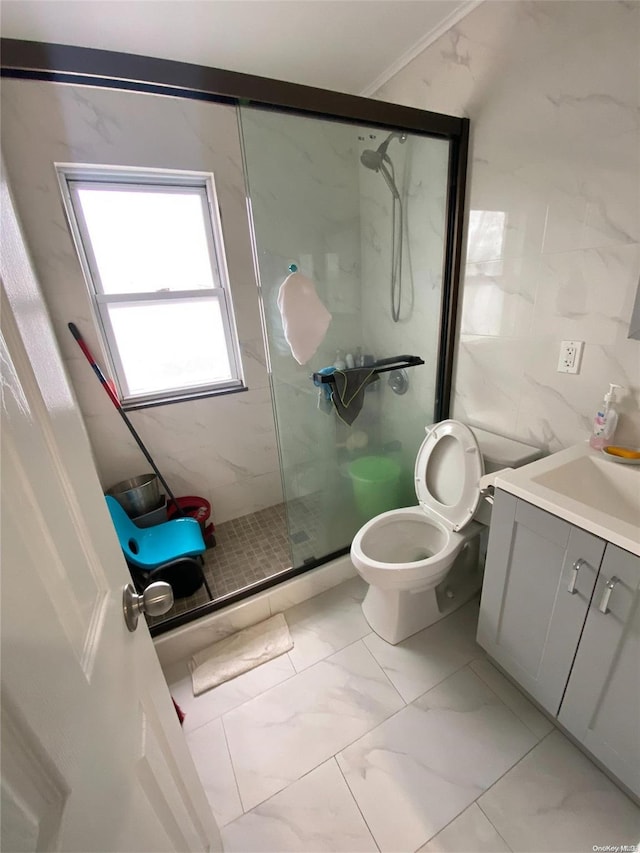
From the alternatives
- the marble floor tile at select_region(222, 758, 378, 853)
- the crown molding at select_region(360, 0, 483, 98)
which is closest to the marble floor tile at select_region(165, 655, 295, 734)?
the marble floor tile at select_region(222, 758, 378, 853)

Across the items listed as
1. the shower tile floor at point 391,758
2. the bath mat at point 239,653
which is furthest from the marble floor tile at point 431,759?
the bath mat at point 239,653

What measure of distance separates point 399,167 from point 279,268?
815 mm

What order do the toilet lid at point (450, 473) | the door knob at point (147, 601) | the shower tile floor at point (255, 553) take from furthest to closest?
the shower tile floor at point (255, 553)
the toilet lid at point (450, 473)
the door knob at point (147, 601)

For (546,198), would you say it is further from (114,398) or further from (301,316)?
(114,398)

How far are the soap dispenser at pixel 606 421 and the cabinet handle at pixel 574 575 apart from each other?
472 mm

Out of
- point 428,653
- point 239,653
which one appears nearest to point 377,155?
point 428,653

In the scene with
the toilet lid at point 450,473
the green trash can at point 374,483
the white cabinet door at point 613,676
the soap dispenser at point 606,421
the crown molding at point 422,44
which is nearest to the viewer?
the white cabinet door at point 613,676

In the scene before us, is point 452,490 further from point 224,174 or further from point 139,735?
point 224,174

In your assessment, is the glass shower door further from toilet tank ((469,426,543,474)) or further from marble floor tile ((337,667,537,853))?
marble floor tile ((337,667,537,853))

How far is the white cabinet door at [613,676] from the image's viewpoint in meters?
0.87

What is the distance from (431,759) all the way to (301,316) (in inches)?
64.8

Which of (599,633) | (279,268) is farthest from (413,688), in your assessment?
(279,268)

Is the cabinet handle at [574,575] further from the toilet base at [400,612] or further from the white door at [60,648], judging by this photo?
the white door at [60,648]

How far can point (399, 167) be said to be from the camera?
5.40 feet
